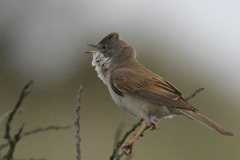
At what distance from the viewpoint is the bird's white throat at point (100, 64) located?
489 cm

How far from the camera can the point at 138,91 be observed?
4316 millimetres

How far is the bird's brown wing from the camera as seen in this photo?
4.16 m

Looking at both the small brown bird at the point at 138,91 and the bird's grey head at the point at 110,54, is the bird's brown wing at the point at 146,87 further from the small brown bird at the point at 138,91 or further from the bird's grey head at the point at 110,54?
the bird's grey head at the point at 110,54

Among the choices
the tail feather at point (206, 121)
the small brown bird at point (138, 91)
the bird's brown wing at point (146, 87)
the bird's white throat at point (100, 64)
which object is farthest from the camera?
the bird's white throat at point (100, 64)

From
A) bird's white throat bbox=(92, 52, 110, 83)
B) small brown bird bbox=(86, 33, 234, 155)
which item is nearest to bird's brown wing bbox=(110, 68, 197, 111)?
small brown bird bbox=(86, 33, 234, 155)

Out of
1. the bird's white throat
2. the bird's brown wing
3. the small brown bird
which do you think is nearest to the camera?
the small brown bird

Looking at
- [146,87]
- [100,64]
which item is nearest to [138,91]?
[146,87]

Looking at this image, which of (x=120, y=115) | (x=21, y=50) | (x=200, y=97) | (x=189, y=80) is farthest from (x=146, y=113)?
(x=21, y=50)

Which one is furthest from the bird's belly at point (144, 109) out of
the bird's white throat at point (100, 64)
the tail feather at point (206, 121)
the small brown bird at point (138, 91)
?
the bird's white throat at point (100, 64)

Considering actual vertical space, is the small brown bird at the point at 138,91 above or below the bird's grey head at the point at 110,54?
below

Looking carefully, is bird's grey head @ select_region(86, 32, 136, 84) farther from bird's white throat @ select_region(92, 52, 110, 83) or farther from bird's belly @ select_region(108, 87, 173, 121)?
bird's belly @ select_region(108, 87, 173, 121)

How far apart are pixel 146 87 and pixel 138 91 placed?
166 millimetres

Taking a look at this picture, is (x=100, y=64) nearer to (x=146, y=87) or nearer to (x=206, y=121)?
(x=146, y=87)

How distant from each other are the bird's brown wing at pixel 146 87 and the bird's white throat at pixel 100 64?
23cm
